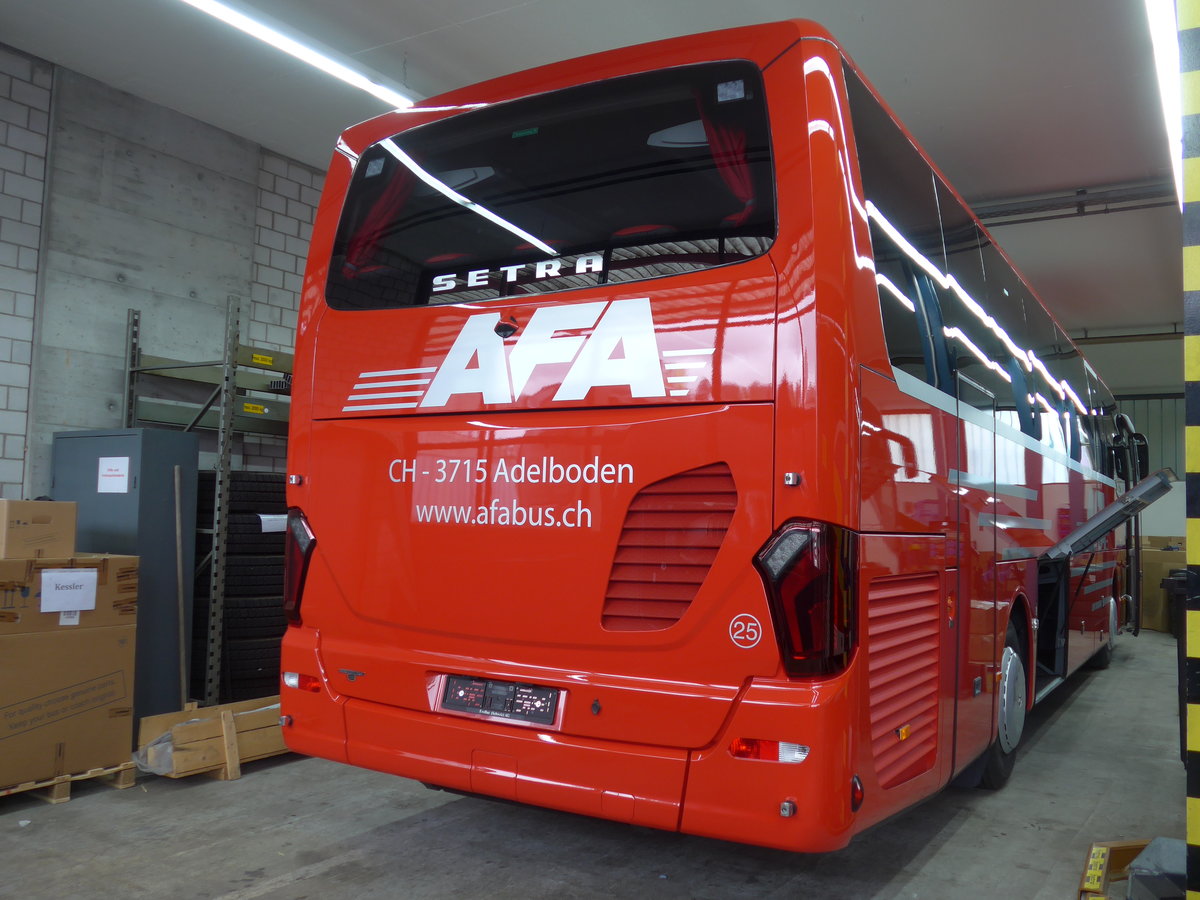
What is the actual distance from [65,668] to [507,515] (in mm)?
2801

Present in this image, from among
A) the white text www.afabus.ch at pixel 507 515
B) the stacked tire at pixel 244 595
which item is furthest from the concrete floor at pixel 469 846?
the white text www.afabus.ch at pixel 507 515

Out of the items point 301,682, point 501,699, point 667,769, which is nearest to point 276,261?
point 301,682

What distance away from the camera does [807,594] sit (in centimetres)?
249

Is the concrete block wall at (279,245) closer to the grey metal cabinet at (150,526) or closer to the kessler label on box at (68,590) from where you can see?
the grey metal cabinet at (150,526)

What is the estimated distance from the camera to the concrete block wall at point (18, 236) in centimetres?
588

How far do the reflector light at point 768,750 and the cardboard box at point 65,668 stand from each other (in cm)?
347

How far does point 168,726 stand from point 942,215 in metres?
4.53

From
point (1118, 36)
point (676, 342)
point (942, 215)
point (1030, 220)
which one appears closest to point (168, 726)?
point (676, 342)

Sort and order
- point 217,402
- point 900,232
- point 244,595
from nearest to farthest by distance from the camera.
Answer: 1. point 900,232
2. point 244,595
3. point 217,402

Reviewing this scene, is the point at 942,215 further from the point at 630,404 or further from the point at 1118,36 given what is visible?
the point at 1118,36

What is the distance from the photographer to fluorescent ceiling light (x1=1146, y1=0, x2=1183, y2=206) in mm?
5363

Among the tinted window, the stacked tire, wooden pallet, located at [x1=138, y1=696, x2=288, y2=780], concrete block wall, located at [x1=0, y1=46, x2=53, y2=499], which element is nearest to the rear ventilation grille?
the tinted window

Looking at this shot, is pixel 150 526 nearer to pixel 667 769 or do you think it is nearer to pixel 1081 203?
pixel 667 769

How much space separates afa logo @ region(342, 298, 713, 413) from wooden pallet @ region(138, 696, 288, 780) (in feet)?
7.81
